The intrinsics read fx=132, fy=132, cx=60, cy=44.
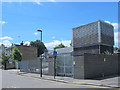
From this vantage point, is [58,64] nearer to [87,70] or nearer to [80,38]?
[87,70]

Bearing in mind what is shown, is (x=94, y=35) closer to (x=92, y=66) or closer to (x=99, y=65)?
(x=99, y=65)

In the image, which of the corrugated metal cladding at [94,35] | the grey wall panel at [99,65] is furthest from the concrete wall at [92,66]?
the corrugated metal cladding at [94,35]

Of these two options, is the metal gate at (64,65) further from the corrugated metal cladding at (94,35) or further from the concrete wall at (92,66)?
the corrugated metal cladding at (94,35)

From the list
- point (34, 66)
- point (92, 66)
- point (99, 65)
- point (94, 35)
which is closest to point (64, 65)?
point (92, 66)

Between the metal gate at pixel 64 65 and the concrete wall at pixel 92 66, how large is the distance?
3.83 ft

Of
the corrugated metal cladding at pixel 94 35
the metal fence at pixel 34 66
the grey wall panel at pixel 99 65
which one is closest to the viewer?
the grey wall panel at pixel 99 65

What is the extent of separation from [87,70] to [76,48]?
12935 mm

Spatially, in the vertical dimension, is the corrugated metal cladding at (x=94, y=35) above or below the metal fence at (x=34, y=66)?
above

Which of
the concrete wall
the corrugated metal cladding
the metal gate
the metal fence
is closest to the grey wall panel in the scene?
the concrete wall

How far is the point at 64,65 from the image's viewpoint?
16484mm

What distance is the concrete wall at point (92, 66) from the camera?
1396 cm

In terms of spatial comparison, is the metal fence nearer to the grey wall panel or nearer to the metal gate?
the metal gate

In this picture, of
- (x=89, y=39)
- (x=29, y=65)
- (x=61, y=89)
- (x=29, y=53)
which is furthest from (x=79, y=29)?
(x=29, y=53)

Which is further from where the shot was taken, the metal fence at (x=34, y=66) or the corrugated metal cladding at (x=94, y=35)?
the corrugated metal cladding at (x=94, y=35)
